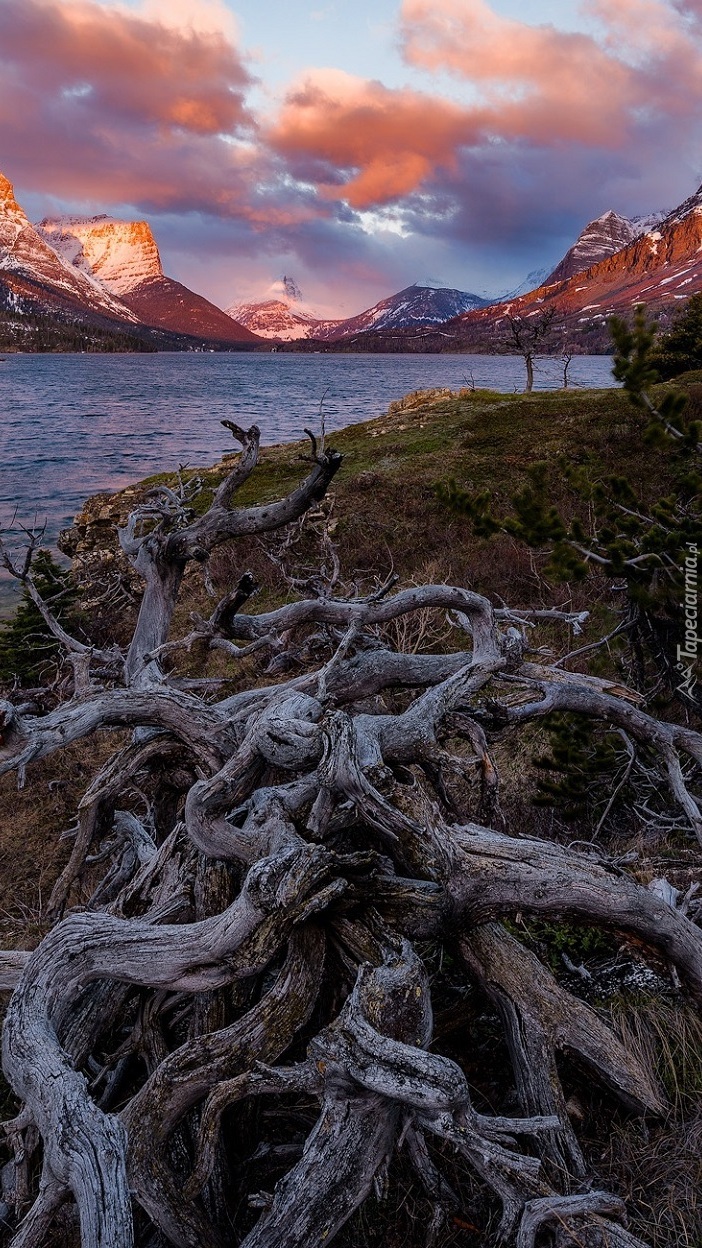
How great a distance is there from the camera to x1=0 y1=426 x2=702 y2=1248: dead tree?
8.29 ft

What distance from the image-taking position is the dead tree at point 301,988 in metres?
2.53

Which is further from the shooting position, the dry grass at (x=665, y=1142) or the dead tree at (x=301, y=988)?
the dry grass at (x=665, y=1142)

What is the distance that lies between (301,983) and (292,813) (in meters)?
0.87

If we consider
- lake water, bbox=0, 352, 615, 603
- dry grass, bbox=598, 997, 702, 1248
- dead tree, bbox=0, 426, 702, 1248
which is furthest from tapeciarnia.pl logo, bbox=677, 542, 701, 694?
lake water, bbox=0, 352, 615, 603

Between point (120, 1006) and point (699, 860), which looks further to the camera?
point (699, 860)

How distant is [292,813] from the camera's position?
3709 millimetres

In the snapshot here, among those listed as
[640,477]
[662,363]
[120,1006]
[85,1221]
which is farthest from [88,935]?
[662,363]

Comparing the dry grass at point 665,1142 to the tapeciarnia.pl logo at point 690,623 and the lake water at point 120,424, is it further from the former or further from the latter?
the lake water at point 120,424

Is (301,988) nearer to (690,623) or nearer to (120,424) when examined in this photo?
(690,623)

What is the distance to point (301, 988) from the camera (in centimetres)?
308

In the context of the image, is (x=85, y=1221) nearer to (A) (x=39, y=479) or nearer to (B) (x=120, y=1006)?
(B) (x=120, y=1006)

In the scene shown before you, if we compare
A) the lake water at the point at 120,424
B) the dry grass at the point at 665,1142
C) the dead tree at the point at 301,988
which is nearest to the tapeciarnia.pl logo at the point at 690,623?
the dead tree at the point at 301,988

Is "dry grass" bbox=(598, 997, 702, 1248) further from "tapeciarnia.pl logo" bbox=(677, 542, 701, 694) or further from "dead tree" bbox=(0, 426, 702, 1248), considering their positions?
"tapeciarnia.pl logo" bbox=(677, 542, 701, 694)

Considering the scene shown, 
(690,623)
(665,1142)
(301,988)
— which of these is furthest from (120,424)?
(665,1142)
